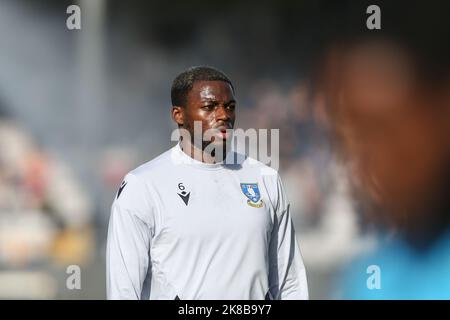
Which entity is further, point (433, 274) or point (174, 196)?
point (433, 274)

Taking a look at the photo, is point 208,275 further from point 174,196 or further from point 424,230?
point 424,230

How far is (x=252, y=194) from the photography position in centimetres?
243

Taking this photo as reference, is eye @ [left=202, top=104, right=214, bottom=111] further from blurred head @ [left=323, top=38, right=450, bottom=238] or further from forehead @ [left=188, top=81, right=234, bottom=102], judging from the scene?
blurred head @ [left=323, top=38, right=450, bottom=238]

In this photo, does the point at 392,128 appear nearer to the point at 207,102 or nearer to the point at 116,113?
the point at 116,113

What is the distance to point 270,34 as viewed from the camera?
582cm

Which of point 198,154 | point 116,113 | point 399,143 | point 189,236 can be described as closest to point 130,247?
point 189,236

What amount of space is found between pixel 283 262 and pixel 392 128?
3.55 metres

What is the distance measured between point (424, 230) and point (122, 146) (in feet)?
7.80

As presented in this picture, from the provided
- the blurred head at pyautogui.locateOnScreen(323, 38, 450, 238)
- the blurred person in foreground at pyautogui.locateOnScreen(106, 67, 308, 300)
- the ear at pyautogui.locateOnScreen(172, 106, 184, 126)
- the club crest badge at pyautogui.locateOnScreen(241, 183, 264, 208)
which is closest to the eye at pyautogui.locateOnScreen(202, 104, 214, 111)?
the blurred person in foreground at pyautogui.locateOnScreen(106, 67, 308, 300)

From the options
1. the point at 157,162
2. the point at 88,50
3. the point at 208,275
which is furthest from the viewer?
the point at 88,50

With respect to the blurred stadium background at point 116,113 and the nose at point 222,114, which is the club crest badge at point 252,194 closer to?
the nose at point 222,114

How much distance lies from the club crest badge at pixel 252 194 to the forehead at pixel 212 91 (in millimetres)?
290

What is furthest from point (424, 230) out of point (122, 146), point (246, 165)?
point (246, 165)

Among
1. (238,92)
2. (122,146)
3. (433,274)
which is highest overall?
(238,92)
